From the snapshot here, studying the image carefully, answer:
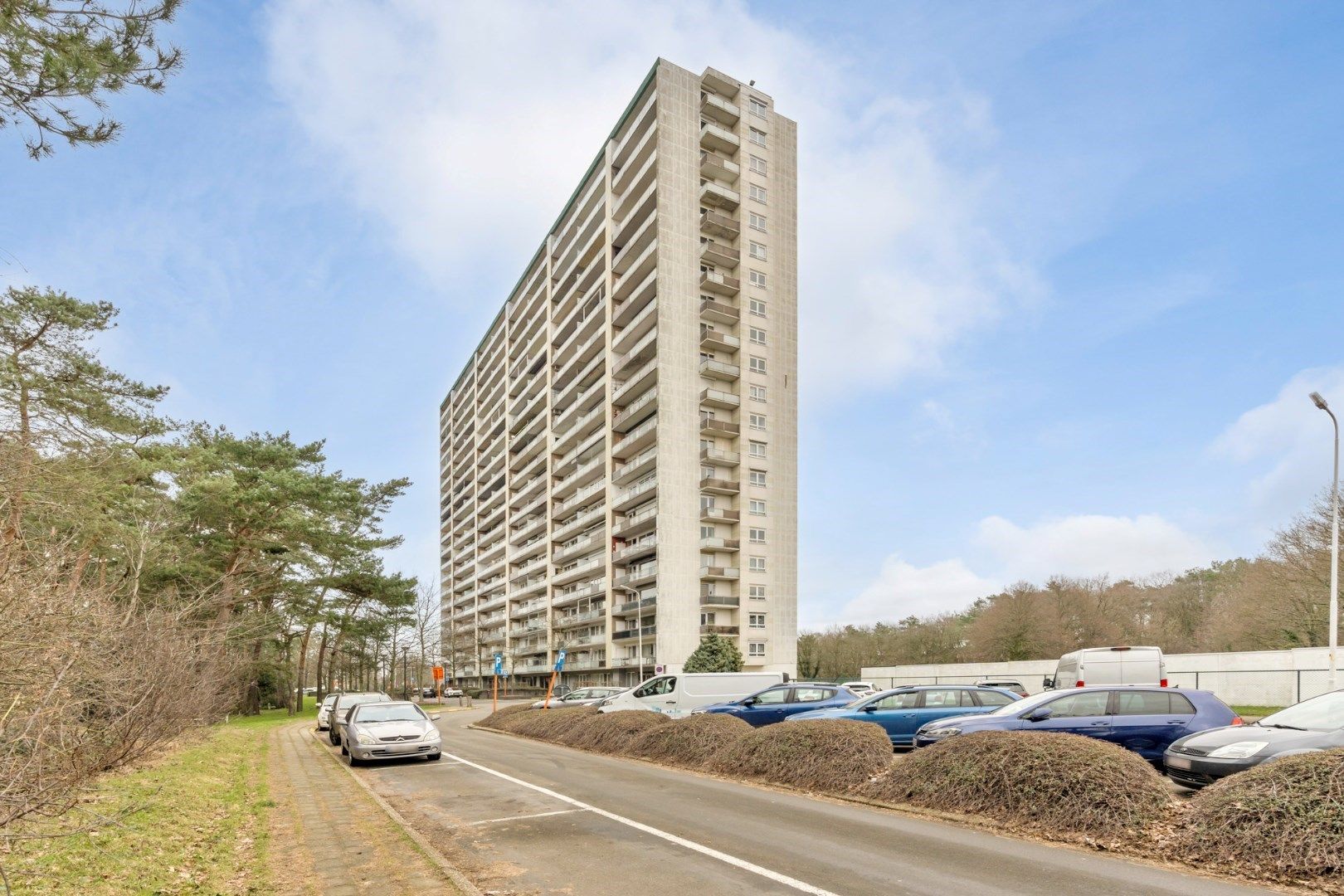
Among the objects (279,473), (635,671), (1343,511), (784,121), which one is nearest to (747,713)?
(279,473)

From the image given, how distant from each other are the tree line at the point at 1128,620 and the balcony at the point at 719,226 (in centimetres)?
3535

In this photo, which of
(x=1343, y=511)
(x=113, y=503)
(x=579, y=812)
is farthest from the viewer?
(x=1343, y=511)

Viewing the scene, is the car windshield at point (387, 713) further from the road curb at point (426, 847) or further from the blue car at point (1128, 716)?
the blue car at point (1128, 716)

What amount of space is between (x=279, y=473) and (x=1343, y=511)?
47436 mm

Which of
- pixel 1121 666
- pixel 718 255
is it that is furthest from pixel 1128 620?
pixel 1121 666

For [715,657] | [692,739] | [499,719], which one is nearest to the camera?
[692,739]

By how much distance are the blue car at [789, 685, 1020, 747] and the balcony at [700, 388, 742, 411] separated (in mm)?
46230

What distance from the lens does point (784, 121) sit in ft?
236

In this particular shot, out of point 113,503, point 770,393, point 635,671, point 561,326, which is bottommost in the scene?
point 635,671

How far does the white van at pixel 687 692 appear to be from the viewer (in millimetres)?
26844

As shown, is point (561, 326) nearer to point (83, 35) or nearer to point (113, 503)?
point (113, 503)

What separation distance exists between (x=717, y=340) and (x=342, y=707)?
43333mm

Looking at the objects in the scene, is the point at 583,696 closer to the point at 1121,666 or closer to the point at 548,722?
the point at 548,722

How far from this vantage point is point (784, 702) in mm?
22172
